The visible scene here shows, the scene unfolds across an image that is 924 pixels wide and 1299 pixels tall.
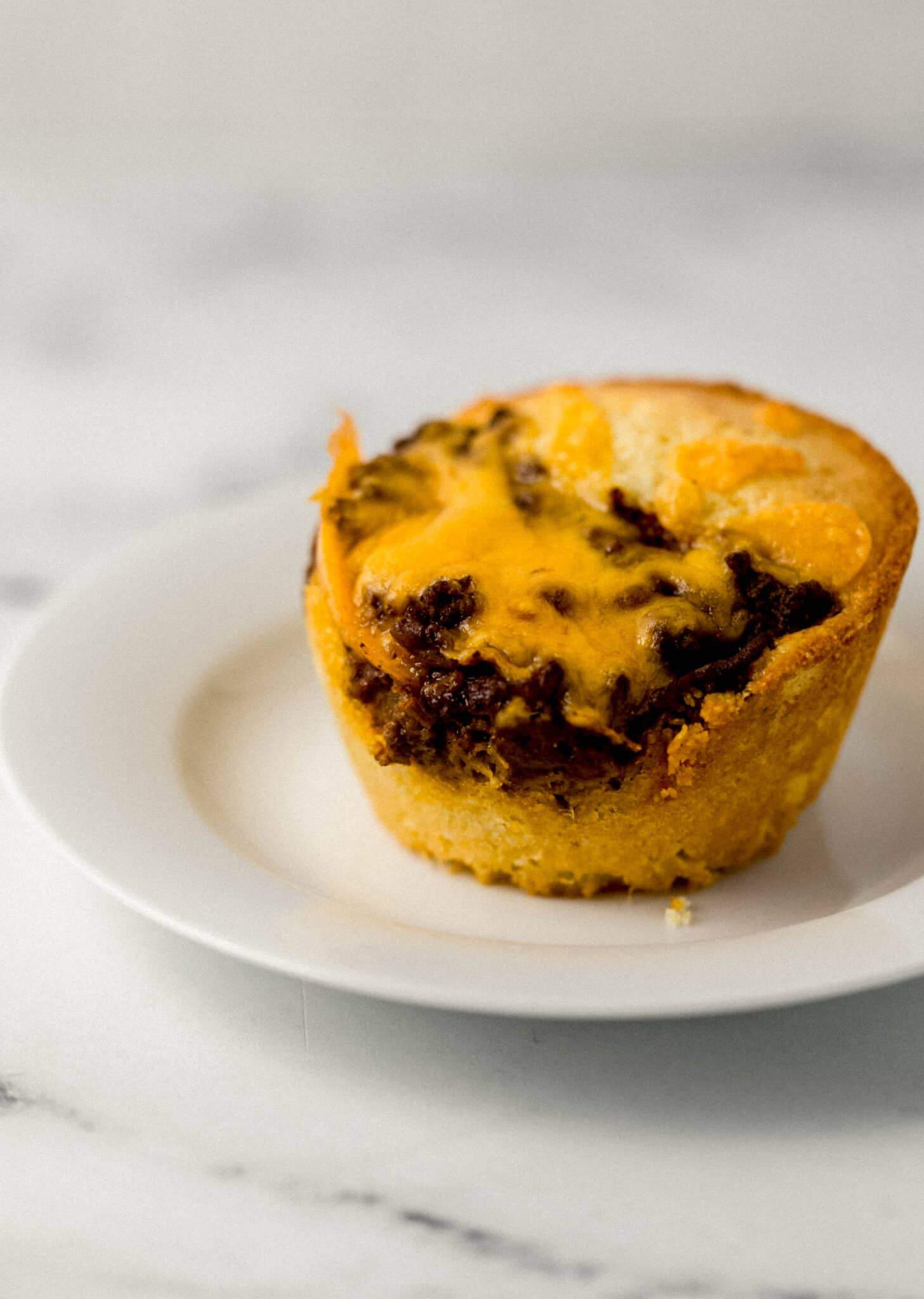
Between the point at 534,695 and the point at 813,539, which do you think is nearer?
the point at 534,695

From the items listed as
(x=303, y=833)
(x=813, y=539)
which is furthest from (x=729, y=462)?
(x=303, y=833)

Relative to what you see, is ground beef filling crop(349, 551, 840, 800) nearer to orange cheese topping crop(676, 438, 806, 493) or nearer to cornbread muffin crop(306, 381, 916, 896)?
cornbread muffin crop(306, 381, 916, 896)

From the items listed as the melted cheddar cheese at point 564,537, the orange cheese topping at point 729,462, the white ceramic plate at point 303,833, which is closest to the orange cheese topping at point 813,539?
the melted cheddar cheese at point 564,537

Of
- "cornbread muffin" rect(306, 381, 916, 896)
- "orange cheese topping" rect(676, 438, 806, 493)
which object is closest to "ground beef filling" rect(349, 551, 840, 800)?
"cornbread muffin" rect(306, 381, 916, 896)

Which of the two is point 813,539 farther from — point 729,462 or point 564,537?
point 564,537

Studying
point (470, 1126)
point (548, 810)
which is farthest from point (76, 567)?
point (470, 1126)

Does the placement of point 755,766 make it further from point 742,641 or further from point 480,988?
point 480,988
